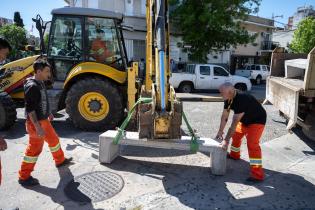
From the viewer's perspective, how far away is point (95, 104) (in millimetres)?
6578

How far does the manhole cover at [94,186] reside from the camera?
3936 mm

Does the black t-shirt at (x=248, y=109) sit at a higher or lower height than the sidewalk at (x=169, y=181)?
higher

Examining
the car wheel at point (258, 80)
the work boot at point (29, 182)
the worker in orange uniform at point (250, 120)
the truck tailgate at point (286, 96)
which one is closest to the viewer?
the work boot at point (29, 182)

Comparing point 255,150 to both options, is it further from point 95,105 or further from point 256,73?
point 256,73

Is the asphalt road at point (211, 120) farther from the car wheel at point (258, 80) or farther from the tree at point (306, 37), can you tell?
the tree at point (306, 37)

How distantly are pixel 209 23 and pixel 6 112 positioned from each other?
42.2ft

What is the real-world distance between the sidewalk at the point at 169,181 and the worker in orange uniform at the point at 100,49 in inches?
80.1

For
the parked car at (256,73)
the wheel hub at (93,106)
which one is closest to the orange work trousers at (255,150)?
the wheel hub at (93,106)

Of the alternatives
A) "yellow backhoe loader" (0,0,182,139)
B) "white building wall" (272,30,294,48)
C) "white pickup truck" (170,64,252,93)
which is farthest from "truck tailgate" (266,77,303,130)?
"white building wall" (272,30,294,48)

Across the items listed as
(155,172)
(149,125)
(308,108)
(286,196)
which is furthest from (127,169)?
(308,108)

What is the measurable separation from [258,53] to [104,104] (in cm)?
2783

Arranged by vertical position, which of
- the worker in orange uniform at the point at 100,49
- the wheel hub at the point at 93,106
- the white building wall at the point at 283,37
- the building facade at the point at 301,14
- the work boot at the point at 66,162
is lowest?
the work boot at the point at 66,162

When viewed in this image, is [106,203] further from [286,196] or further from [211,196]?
[286,196]

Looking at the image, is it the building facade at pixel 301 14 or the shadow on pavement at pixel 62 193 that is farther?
the building facade at pixel 301 14
